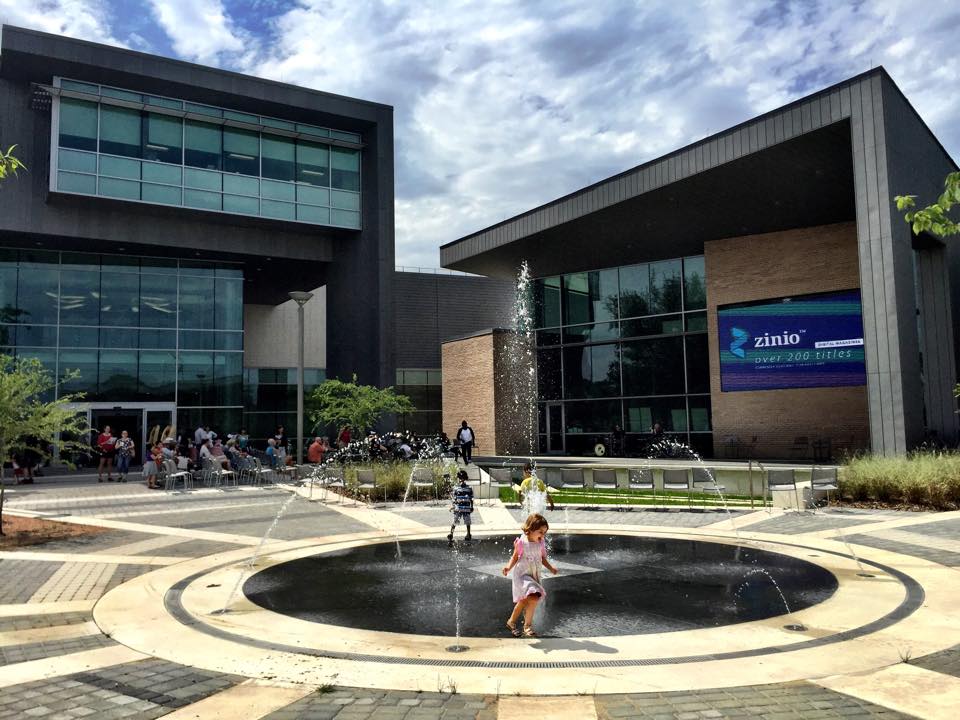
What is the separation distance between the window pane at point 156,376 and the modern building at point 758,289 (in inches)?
533

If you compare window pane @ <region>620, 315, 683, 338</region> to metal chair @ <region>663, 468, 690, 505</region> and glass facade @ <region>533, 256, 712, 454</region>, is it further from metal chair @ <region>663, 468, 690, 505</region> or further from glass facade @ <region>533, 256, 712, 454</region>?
metal chair @ <region>663, 468, 690, 505</region>

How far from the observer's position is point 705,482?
18453 millimetres

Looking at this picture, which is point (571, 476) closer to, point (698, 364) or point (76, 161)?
point (698, 364)

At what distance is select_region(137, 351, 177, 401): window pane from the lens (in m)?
32.0

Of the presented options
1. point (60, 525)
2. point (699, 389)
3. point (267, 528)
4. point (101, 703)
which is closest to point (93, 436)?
point (60, 525)

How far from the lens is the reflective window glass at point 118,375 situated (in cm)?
3133

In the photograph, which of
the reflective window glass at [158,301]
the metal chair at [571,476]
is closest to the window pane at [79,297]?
the reflective window glass at [158,301]

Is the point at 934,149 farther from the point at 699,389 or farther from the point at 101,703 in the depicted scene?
the point at 101,703

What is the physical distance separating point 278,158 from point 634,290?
1725cm

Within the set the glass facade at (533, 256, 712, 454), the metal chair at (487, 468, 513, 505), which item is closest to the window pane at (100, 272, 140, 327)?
the glass facade at (533, 256, 712, 454)

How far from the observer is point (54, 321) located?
30.8 metres

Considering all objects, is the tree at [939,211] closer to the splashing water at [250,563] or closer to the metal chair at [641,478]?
the splashing water at [250,563]

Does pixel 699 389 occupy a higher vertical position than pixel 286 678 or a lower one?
higher

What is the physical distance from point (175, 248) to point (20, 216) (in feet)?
19.0
